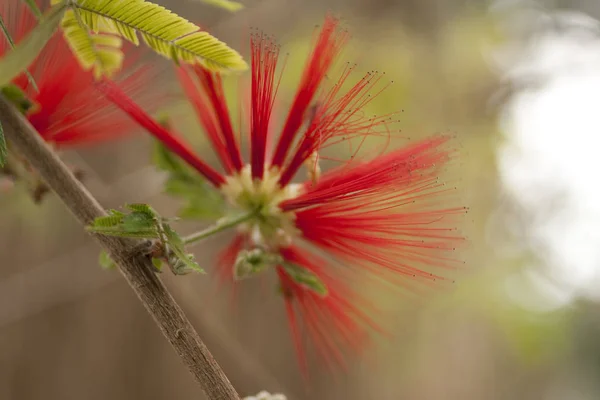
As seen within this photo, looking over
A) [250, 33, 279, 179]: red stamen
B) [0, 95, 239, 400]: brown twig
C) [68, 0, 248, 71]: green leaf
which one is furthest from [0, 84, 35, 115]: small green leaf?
[250, 33, 279, 179]: red stamen

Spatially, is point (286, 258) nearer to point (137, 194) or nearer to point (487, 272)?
point (137, 194)

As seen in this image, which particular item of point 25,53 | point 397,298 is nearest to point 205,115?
point 25,53

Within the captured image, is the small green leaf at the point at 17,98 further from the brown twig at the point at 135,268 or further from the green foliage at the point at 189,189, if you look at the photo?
the green foliage at the point at 189,189

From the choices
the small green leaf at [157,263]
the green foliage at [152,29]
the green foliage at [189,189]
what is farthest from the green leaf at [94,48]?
the small green leaf at [157,263]

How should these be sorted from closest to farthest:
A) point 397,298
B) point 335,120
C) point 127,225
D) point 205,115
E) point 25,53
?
1. point 25,53
2. point 127,225
3. point 335,120
4. point 205,115
5. point 397,298

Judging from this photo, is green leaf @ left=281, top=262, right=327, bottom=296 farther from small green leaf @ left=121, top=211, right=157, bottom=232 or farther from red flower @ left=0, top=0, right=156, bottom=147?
red flower @ left=0, top=0, right=156, bottom=147

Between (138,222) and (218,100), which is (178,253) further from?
(218,100)
